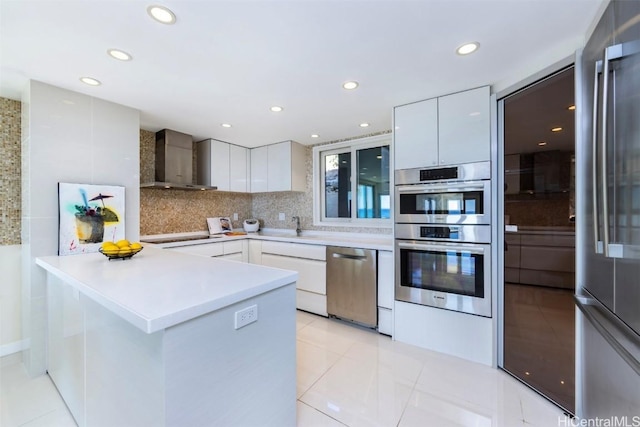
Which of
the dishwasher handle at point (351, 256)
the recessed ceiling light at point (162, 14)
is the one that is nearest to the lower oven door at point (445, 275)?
the dishwasher handle at point (351, 256)

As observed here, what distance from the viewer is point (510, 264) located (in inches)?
86.4

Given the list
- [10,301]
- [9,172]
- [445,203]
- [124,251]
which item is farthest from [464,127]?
[10,301]

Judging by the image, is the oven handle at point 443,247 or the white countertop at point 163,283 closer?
the white countertop at point 163,283

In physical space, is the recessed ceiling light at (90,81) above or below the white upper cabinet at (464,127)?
above

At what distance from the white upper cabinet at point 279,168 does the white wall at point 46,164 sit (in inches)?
77.9

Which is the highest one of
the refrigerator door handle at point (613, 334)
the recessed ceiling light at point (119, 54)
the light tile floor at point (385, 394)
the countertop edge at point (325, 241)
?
the recessed ceiling light at point (119, 54)

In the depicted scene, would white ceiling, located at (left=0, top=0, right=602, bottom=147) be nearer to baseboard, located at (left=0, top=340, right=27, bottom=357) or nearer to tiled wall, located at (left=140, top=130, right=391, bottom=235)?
tiled wall, located at (left=140, top=130, right=391, bottom=235)

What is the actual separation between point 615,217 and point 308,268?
2642 millimetres

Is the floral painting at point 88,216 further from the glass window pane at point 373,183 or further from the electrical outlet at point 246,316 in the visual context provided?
the glass window pane at point 373,183

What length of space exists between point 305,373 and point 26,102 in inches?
124

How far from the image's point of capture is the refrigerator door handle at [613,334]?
914 mm

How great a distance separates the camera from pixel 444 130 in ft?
7.48

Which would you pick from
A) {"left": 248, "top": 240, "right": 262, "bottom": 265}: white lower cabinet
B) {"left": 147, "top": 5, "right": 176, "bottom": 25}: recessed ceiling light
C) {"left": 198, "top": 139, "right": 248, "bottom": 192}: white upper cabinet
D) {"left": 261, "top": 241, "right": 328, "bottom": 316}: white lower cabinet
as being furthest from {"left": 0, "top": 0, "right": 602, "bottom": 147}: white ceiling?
{"left": 248, "top": 240, "right": 262, "bottom": 265}: white lower cabinet

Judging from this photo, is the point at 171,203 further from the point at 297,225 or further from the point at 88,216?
the point at 297,225
